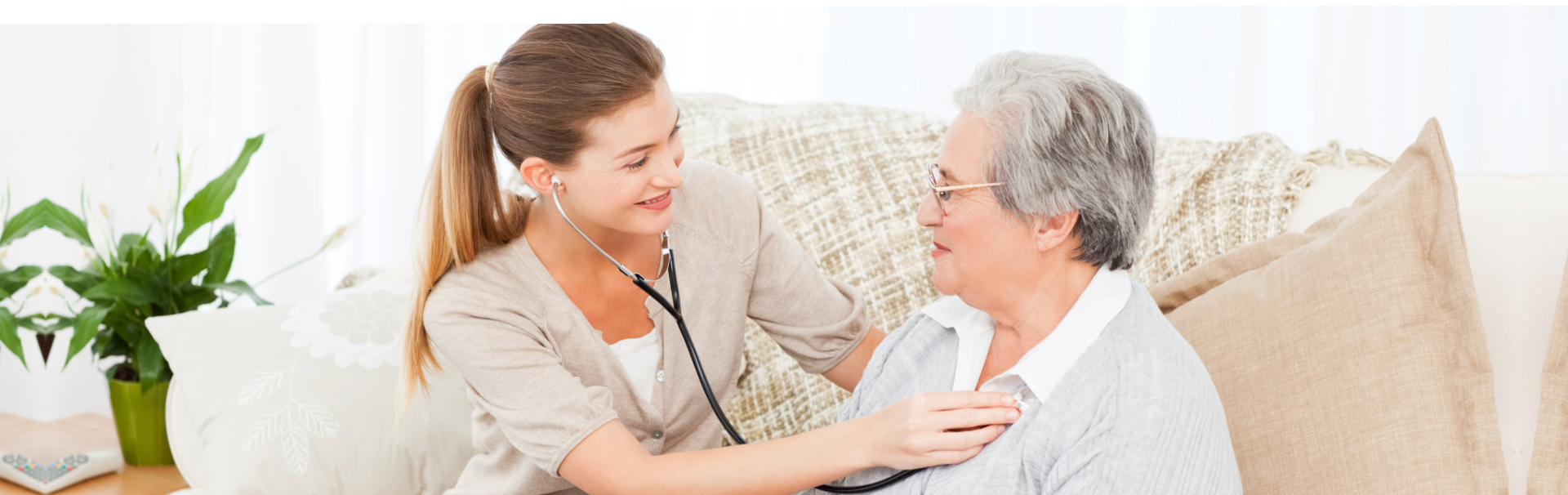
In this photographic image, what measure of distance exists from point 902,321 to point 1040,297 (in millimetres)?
724

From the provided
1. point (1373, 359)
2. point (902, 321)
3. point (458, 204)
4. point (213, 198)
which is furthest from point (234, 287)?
point (1373, 359)

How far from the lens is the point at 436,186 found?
1432 millimetres

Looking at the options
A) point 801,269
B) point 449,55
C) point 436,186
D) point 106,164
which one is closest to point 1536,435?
point 801,269

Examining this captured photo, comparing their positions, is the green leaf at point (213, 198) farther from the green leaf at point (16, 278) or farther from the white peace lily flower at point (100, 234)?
the green leaf at point (16, 278)

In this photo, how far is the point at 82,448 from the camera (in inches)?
Result: 86.6

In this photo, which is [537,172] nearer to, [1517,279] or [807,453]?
[807,453]

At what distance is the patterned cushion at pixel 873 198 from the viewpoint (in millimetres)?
1747

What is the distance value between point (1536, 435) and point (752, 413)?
125cm

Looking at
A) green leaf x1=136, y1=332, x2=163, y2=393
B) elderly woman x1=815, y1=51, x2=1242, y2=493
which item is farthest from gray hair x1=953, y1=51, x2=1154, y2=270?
green leaf x1=136, y1=332, x2=163, y2=393

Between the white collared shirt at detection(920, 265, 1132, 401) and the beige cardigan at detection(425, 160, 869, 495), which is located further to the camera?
the beige cardigan at detection(425, 160, 869, 495)

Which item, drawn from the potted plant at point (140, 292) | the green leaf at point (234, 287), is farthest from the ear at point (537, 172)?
the green leaf at point (234, 287)

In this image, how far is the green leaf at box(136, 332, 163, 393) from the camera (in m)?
2.06

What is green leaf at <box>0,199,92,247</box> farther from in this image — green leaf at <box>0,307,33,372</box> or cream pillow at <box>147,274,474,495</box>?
cream pillow at <box>147,274,474,495</box>

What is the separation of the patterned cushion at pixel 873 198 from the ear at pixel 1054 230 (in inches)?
24.3
